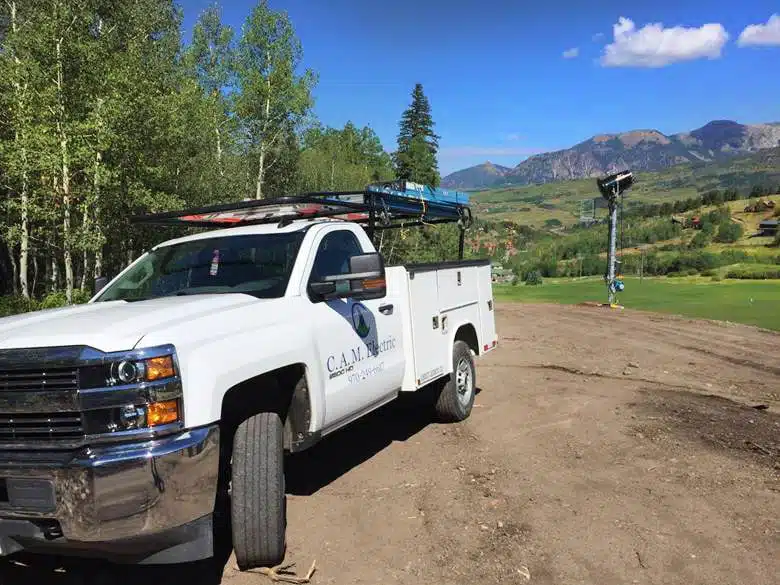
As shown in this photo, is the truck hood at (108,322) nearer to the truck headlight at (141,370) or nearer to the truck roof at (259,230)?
the truck headlight at (141,370)

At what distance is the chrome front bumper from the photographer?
2771 millimetres

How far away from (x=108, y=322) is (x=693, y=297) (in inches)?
1039

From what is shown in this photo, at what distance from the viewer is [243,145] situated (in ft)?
112

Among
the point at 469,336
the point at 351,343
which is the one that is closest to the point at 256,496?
the point at 351,343

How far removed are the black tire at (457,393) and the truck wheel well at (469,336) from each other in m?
0.12

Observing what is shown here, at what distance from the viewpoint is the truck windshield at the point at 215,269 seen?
4438mm

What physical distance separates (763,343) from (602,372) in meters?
5.53

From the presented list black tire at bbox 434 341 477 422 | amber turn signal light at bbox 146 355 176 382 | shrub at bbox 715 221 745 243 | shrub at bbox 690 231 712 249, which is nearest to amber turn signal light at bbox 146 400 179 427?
amber turn signal light at bbox 146 355 176 382

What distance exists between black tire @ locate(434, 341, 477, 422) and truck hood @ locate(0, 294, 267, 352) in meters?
3.18

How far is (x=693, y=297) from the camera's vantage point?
→ 25531 millimetres

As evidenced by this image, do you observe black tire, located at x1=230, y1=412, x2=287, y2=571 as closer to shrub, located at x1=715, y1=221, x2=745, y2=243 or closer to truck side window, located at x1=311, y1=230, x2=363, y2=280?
truck side window, located at x1=311, y1=230, x2=363, y2=280

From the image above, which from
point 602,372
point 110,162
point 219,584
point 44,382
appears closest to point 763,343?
point 602,372

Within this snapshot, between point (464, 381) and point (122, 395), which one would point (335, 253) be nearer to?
point (122, 395)

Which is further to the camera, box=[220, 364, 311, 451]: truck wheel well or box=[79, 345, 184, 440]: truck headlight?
box=[220, 364, 311, 451]: truck wheel well
